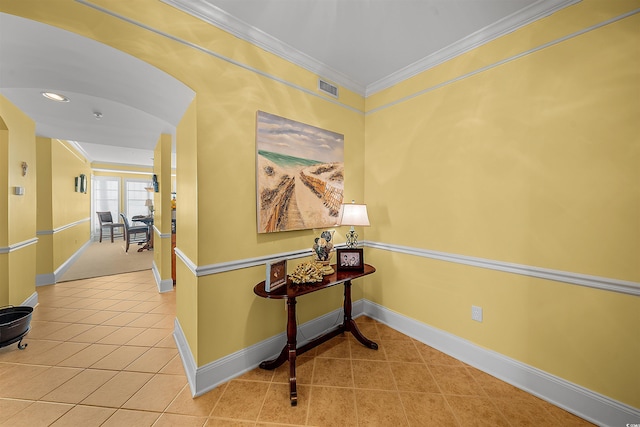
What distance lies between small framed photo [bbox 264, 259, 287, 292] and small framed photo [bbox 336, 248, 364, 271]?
2.02ft

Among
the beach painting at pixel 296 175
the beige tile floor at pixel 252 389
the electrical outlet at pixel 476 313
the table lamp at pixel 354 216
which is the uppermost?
the beach painting at pixel 296 175

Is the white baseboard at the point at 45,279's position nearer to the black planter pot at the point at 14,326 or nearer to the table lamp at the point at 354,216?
the black planter pot at the point at 14,326

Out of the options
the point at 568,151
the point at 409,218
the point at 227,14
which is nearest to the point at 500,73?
the point at 568,151

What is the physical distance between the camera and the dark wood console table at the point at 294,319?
1.75 m

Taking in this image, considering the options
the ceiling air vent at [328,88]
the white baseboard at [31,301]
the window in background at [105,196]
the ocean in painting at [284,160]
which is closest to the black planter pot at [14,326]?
the white baseboard at [31,301]

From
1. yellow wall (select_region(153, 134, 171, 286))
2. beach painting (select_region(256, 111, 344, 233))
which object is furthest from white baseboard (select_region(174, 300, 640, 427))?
yellow wall (select_region(153, 134, 171, 286))

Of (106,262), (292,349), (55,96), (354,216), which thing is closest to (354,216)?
(354,216)

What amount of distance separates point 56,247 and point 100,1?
16.0 ft

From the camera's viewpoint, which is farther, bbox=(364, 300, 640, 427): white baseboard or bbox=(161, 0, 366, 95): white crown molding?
bbox=(161, 0, 366, 95): white crown molding

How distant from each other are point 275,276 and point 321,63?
7.04 feet

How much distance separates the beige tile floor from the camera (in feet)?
5.19

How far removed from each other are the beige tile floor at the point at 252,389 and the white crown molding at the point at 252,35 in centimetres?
278

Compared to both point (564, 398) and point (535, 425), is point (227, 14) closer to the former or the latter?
point (535, 425)

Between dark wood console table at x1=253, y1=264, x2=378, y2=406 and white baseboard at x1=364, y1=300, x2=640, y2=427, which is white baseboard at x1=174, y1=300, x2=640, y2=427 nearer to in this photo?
white baseboard at x1=364, y1=300, x2=640, y2=427
